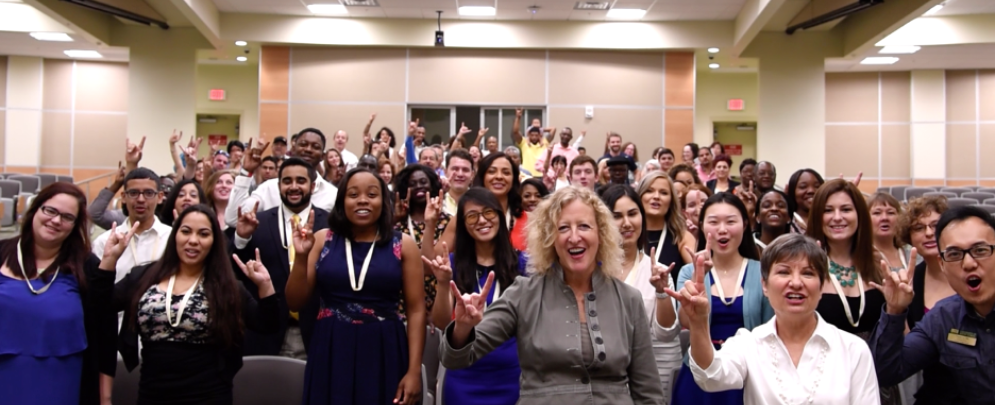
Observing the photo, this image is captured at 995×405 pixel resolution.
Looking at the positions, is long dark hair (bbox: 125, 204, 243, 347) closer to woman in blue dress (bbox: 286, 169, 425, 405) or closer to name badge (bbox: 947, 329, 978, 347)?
woman in blue dress (bbox: 286, 169, 425, 405)

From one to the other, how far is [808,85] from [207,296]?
11.4 metres

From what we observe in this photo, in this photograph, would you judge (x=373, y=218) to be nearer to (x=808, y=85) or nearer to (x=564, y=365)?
(x=564, y=365)

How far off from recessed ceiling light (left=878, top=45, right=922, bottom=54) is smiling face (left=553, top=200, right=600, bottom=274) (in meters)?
12.4

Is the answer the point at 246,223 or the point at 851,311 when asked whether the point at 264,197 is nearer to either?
the point at 246,223

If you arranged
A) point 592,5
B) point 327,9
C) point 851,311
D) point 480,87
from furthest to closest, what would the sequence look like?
point 480,87 < point 327,9 < point 592,5 < point 851,311

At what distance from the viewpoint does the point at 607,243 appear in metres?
2.40

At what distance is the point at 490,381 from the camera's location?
2.91 meters

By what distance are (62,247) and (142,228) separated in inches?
30.0

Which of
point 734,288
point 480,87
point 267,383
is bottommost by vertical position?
point 267,383

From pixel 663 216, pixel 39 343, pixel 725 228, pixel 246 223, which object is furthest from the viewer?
pixel 663 216

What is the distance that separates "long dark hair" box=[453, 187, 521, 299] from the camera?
10.4ft

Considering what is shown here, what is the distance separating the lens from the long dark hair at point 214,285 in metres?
2.88

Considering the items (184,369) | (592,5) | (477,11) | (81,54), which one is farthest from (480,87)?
(184,369)

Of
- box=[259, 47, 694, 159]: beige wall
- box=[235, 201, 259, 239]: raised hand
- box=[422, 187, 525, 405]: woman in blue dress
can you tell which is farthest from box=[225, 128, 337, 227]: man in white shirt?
box=[259, 47, 694, 159]: beige wall
